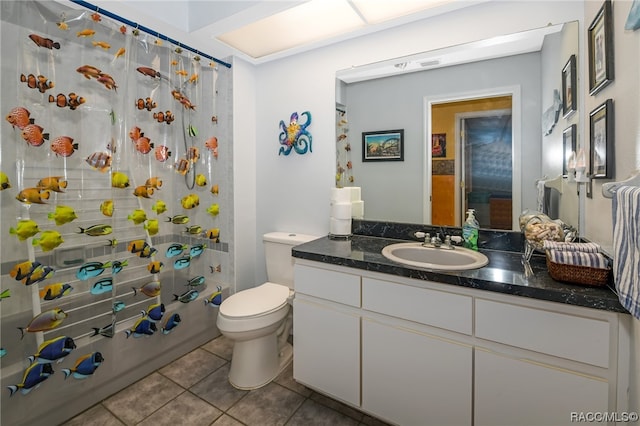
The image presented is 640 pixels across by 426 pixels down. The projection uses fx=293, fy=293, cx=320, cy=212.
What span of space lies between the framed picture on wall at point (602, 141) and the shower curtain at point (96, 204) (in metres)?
2.22

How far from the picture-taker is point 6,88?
1.33 metres

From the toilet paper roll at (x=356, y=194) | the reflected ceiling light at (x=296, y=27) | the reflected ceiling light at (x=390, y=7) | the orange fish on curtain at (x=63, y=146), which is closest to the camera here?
the orange fish on curtain at (x=63, y=146)

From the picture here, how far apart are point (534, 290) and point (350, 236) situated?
1124 mm

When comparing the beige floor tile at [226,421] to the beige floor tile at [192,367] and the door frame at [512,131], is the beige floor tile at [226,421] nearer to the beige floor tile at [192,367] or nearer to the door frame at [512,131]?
the beige floor tile at [192,367]

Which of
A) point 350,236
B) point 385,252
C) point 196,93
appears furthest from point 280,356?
point 196,93

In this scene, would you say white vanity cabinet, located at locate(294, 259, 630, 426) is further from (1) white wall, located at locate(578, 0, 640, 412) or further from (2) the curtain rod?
(2) the curtain rod

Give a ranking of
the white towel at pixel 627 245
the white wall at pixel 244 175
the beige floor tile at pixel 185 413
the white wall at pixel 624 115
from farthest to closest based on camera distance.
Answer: the white wall at pixel 244 175, the beige floor tile at pixel 185 413, the white wall at pixel 624 115, the white towel at pixel 627 245

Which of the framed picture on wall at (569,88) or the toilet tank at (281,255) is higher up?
the framed picture on wall at (569,88)

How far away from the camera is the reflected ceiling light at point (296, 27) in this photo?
1.82 meters

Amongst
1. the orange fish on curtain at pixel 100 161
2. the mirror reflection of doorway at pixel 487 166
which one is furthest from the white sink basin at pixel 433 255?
the orange fish on curtain at pixel 100 161

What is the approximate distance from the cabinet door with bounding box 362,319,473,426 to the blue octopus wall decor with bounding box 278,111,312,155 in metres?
1.41

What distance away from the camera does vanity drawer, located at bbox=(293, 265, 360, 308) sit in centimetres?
150

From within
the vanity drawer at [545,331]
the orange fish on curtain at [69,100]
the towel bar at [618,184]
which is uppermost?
the orange fish on curtain at [69,100]
